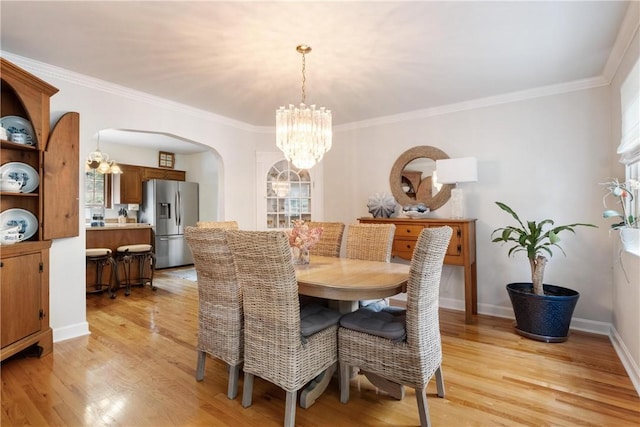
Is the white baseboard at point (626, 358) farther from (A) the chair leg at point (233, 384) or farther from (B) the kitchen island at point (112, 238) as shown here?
(B) the kitchen island at point (112, 238)

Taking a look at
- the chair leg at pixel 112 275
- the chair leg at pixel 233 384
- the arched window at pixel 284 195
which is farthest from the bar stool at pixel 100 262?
the chair leg at pixel 233 384

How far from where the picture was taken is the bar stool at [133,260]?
182 inches

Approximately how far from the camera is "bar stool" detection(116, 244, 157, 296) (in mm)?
4612

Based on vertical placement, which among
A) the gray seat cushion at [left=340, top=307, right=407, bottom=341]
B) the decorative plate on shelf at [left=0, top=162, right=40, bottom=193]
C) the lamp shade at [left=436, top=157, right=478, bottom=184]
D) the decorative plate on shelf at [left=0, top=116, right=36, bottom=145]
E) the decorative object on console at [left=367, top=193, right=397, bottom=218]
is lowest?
the gray seat cushion at [left=340, top=307, right=407, bottom=341]

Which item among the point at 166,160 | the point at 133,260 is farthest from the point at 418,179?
the point at 166,160

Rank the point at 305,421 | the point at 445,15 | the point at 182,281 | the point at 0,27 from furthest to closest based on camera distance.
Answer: the point at 182,281, the point at 0,27, the point at 445,15, the point at 305,421

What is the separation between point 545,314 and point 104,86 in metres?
4.61

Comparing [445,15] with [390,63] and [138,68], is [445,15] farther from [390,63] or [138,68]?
[138,68]

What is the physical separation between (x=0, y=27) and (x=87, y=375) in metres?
2.47

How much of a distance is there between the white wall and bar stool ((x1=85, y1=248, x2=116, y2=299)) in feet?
17.6

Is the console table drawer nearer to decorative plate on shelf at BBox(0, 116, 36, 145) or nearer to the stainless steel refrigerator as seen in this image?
decorative plate on shelf at BBox(0, 116, 36, 145)

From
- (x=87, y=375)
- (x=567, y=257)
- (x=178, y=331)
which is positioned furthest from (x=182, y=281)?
(x=567, y=257)

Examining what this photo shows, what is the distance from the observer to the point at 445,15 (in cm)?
201

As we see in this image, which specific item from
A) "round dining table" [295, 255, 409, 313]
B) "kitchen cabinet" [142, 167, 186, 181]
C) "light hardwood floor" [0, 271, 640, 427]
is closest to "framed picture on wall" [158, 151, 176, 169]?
"kitchen cabinet" [142, 167, 186, 181]
